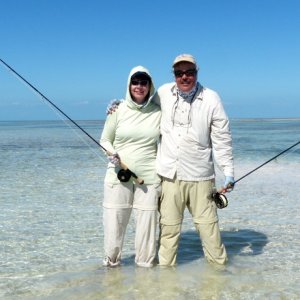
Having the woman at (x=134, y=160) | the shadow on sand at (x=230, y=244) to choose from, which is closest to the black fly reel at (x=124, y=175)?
the woman at (x=134, y=160)

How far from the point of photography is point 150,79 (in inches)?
195

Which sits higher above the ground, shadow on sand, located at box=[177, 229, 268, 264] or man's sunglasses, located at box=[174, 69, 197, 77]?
man's sunglasses, located at box=[174, 69, 197, 77]

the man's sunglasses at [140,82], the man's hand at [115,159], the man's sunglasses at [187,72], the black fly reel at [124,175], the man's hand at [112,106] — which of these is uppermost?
the man's sunglasses at [187,72]

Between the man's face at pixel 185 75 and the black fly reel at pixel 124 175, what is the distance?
3.49ft

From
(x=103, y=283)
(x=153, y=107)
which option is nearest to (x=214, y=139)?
(x=153, y=107)

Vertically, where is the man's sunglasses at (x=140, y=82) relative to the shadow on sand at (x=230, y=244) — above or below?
above

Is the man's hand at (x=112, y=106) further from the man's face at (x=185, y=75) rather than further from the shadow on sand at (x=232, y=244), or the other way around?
the shadow on sand at (x=232, y=244)

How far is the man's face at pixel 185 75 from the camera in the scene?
15.9 ft

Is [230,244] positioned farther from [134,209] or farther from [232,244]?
[134,209]

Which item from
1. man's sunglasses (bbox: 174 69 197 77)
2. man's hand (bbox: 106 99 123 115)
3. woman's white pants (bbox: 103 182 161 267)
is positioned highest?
man's sunglasses (bbox: 174 69 197 77)

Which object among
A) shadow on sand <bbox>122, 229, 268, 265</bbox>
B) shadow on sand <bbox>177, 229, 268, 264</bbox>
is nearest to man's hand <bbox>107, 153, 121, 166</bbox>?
shadow on sand <bbox>122, 229, 268, 265</bbox>

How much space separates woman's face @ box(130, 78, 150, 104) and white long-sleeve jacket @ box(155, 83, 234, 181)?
0.29m

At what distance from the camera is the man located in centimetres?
499

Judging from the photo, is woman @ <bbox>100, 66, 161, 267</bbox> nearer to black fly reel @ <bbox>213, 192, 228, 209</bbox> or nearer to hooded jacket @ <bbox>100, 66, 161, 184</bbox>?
hooded jacket @ <bbox>100, 66, 161, 184</bbox>
